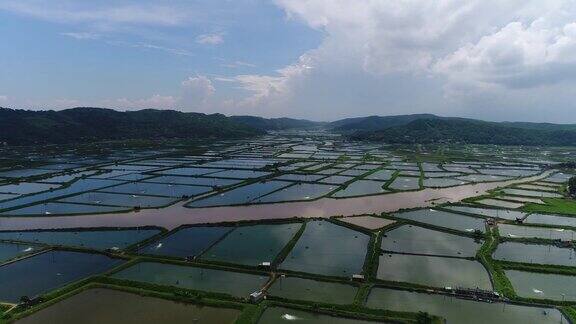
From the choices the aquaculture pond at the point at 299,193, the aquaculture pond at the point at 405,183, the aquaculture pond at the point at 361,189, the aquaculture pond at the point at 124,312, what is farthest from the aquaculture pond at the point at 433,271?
the aquaculture pond at the point at 405,183

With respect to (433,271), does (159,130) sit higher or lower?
higher

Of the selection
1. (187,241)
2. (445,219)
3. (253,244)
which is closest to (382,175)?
(445,219)

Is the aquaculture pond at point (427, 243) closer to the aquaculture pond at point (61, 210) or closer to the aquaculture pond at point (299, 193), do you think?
the aquaculture pond at point (299, 193)

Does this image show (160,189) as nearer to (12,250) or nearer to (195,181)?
(195,181)

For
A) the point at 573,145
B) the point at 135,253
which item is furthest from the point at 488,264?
the point at 573,145

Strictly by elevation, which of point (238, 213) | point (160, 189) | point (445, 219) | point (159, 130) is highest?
point (159, 130)

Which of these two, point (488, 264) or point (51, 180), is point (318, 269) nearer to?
point (488, 264)

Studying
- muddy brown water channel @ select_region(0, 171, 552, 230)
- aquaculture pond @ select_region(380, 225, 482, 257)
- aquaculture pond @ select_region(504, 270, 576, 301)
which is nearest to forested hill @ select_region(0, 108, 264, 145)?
muddy brown water channel @ select_region(0, 171, 552, 230)

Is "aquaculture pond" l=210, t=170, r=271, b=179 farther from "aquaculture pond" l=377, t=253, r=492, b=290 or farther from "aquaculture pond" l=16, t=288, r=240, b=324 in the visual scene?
"aquaculture pond" l=16, t=288, r=240, b=324
